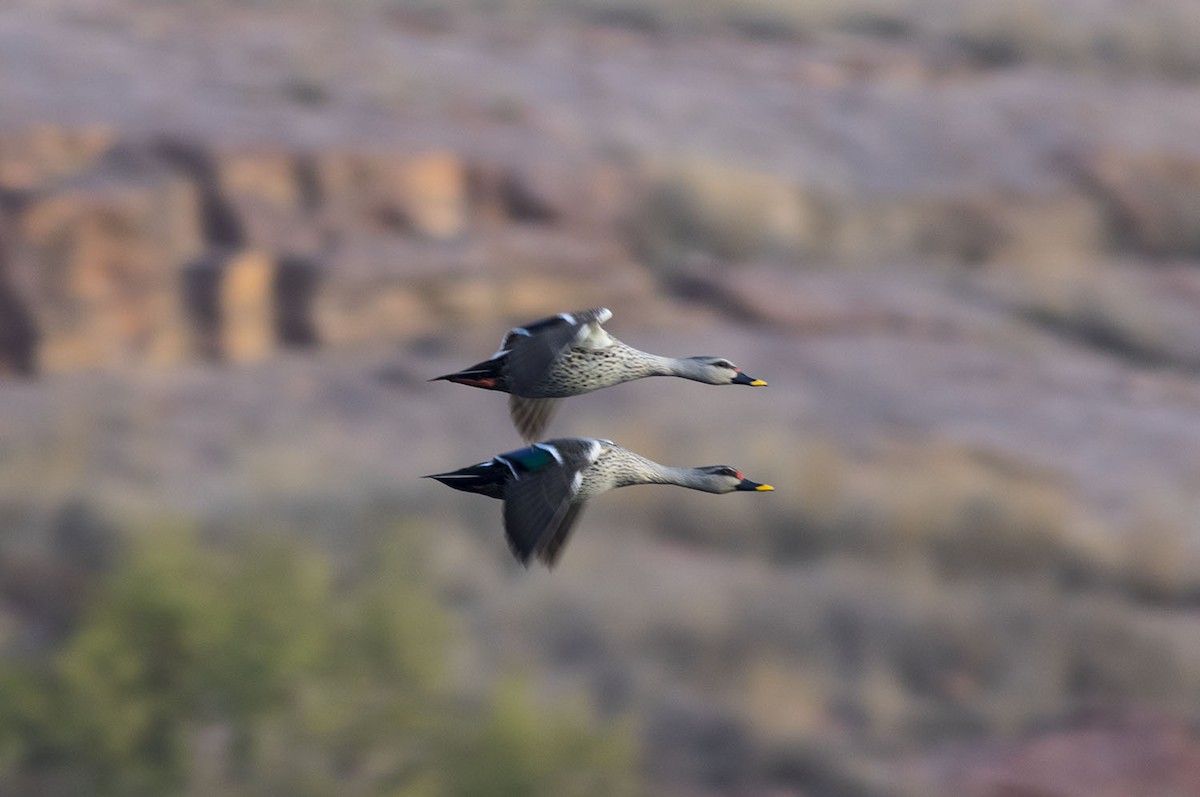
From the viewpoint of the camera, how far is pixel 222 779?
29.2m

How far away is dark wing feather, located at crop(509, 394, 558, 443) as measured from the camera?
784 cm

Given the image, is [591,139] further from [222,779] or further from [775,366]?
[222,779]

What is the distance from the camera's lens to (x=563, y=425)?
35344mm

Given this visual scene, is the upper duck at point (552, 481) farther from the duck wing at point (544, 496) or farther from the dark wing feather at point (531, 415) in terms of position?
the dark wing feather at point (531, 415)

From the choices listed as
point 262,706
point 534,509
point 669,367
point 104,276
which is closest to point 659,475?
point 669,367

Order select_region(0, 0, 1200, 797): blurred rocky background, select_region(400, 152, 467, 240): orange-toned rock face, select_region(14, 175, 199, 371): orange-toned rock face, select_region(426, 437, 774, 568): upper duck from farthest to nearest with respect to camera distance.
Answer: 1. select_region(400, 152, 467, 240): orange-toned rock face
2. select_region(14, 175, 199, 371): orange-toned rock face
3. select_region(0, 0, 1200, 797): blurred rocky background
4. select_region(426, 437, 774, 568): upper duck

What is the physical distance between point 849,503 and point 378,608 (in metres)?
10.1

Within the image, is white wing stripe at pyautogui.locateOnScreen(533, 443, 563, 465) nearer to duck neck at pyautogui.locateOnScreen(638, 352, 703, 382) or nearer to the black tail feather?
the black tail feather

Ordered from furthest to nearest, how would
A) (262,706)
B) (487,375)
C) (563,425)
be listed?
(563,425), (262,706), (487,375)

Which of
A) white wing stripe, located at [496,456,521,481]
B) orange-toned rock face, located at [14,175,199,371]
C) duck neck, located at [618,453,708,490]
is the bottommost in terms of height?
orange-toned rock face, located at [14,175,199,371]

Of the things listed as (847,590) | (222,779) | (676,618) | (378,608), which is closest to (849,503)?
(847,590)

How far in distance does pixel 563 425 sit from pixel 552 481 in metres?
28.6

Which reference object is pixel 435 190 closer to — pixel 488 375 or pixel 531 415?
pixel 531 415

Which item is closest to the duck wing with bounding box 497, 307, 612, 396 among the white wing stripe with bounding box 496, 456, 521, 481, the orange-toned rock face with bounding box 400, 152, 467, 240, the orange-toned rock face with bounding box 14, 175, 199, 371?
the white wing stripe with bounding box 496, 456, 521, 481
